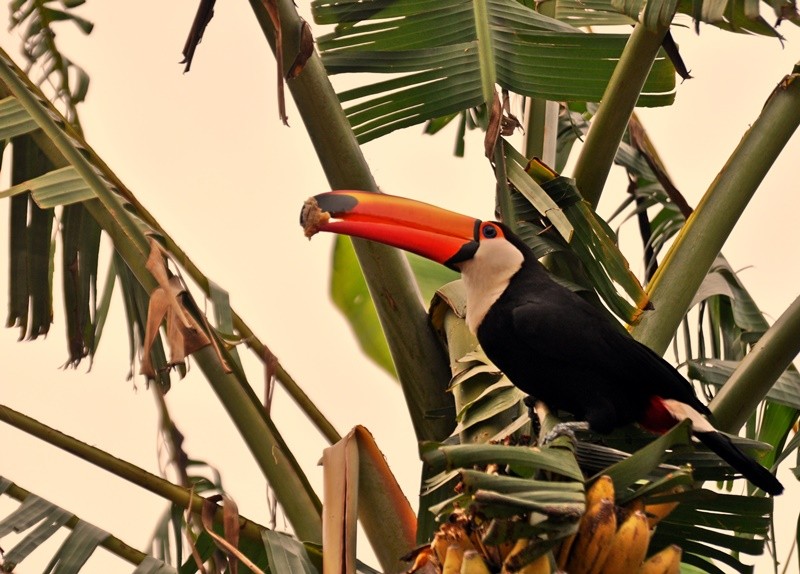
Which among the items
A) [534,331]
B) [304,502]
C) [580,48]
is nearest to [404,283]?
[534,331]

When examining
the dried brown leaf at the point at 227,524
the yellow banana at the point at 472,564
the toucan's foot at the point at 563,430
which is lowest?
the yellow banana at the point at 472,564

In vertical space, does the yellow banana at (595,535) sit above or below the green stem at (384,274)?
below

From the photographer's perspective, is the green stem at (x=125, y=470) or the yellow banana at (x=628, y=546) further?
the green stem at (x=125, y=470)

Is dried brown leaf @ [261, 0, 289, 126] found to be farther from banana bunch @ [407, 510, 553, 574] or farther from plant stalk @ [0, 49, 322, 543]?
banana bunch @ [407, 510, 553, 574]

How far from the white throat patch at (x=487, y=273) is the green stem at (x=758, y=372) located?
19.1 inches

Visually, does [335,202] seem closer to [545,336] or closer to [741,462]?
[545,336]

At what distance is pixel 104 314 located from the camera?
A: 2660 mm

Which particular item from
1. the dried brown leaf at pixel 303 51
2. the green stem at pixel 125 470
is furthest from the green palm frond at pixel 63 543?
the dried brown leaf at pixel 303 51

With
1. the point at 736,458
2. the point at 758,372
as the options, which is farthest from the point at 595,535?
the point at 758,372

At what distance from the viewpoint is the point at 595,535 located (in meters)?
1.58

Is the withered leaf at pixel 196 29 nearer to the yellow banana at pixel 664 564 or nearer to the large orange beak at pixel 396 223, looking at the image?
the large orange beak at pixel 396 223

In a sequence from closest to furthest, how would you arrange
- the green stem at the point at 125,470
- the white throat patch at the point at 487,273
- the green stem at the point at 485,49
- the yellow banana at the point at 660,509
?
the yellow banana at the point at 660,509 → the green stem at the point at 125,470 → the white throat patch at the point at 487,273 → the green stem at the point at 485,49

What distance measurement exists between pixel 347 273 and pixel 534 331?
975mm

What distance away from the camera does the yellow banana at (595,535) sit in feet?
5.16
